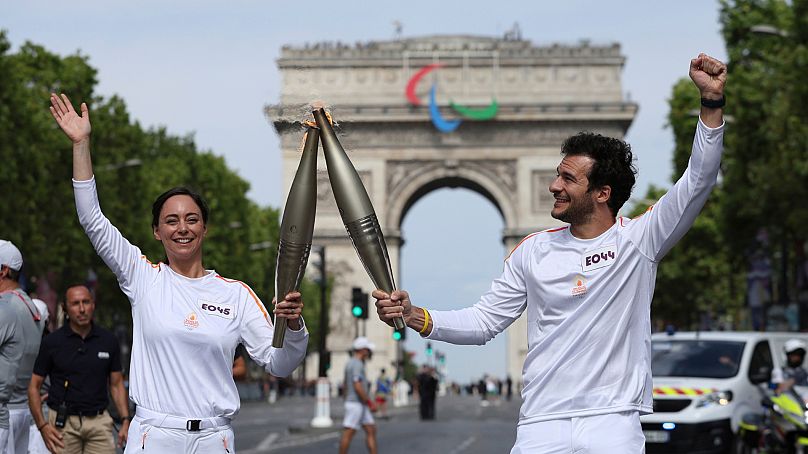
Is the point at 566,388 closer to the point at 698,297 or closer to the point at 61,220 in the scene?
the point at 61,220

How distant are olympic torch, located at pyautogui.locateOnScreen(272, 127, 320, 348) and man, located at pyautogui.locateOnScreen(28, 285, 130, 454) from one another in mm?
4258

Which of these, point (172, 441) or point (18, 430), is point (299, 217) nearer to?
point (172, 441)

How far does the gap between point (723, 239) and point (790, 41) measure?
41.0 ft

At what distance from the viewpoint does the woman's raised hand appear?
662 centimetres

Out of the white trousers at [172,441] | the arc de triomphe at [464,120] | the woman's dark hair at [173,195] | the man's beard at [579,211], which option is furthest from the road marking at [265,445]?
the arc de triomphe at [464,120]

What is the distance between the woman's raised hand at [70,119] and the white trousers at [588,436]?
86.4 inches

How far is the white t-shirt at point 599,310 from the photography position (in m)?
6.21

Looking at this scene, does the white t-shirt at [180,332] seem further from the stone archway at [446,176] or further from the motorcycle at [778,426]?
the stone archway at [446,176]

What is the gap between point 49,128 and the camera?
42562 mm

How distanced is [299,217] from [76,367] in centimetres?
456

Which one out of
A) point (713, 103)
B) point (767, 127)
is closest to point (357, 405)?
point (713, 103)

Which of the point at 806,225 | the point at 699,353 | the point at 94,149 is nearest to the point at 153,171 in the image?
the point at 94,149

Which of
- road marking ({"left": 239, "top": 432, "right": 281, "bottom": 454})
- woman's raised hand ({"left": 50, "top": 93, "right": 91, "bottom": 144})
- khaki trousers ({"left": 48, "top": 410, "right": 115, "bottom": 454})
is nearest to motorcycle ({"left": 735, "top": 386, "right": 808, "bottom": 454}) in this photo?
khaki trousers ({"left": 48, "top": 410, "right": 115, "bottom": 454})

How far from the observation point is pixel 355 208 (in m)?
Answer: 5.55
